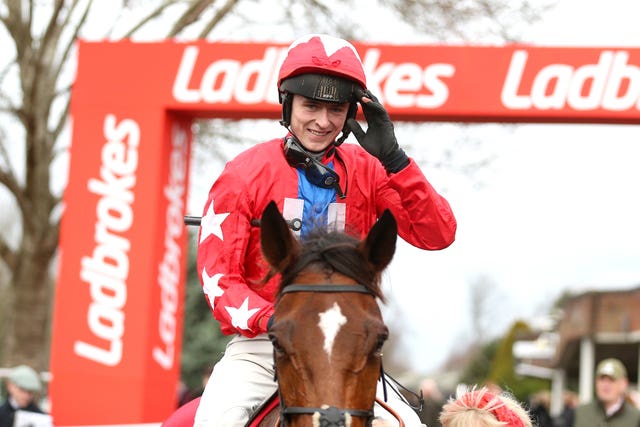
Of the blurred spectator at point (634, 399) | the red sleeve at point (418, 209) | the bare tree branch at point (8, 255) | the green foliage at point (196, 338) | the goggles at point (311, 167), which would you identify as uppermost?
the goggles at point (311, 167)

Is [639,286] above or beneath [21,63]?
beneath

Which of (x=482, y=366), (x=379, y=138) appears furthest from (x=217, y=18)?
(x=482, y=366)

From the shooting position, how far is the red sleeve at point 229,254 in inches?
136

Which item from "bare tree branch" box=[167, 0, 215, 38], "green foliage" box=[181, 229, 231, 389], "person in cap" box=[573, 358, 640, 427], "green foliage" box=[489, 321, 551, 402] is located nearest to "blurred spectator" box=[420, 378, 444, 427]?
"person in cap" box=[573, 358, 640, 427]

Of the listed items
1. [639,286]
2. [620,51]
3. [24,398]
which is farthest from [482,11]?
[639,286]

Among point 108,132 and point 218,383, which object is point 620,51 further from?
point 218,383

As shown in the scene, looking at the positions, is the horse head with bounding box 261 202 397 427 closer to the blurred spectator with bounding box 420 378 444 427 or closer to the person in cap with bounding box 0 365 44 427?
the person in cap with bounding box 0 365 44 427

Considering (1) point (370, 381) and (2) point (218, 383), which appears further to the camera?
(2) point (218, 383)

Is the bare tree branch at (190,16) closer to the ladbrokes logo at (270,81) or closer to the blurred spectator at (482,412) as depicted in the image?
the ladbrokes logo at (270,81)

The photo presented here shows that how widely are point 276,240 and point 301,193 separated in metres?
0.72

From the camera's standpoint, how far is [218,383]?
3650 millimetres

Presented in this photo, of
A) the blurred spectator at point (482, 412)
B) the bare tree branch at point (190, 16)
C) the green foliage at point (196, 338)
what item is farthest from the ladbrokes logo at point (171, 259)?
the green foliage at point (196, 338)

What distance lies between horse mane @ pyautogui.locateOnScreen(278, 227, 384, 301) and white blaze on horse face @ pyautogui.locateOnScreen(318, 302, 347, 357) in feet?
0.57

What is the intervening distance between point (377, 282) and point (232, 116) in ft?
23.4
